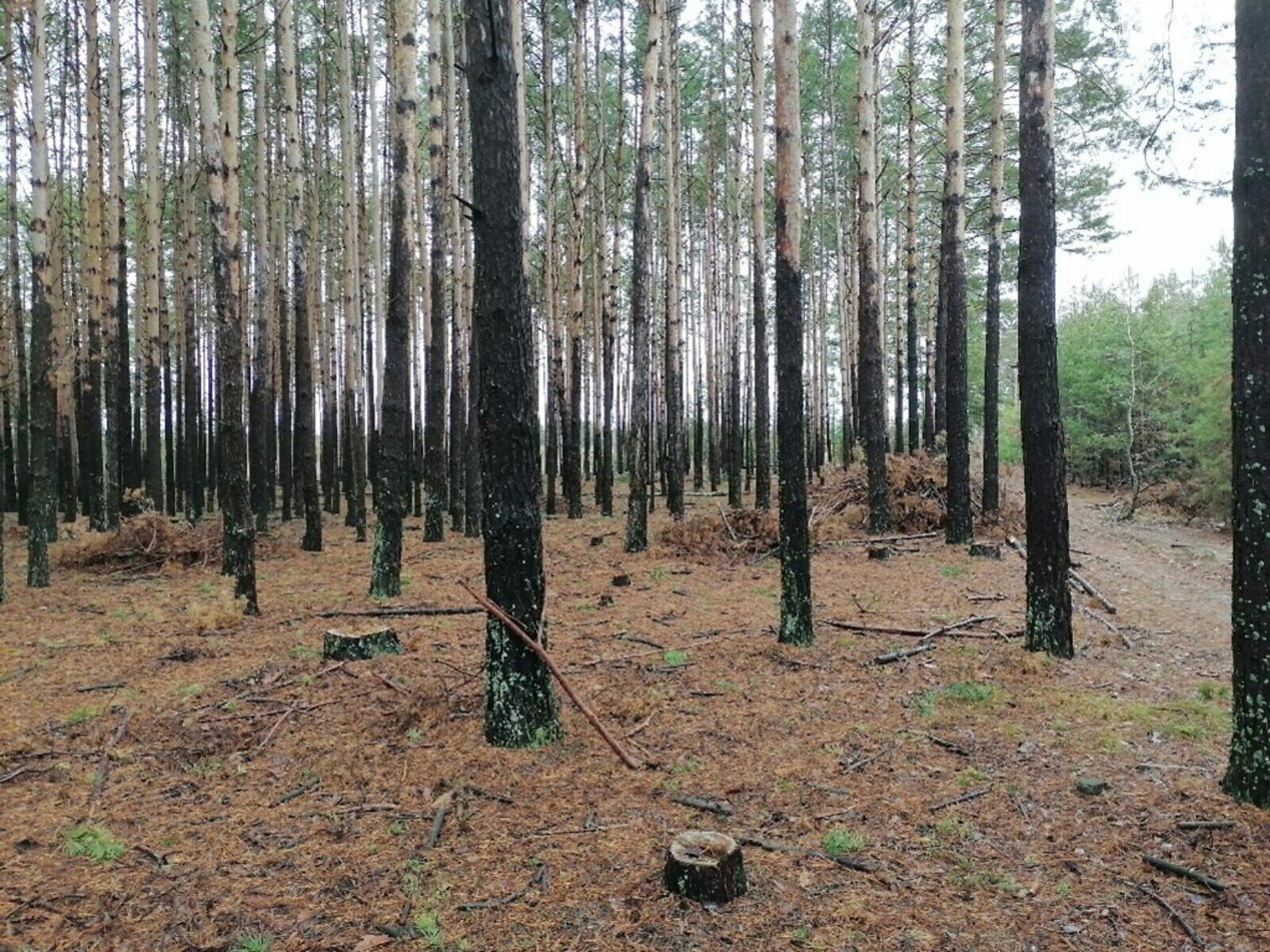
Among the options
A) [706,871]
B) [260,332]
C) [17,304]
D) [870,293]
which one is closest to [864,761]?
[706,871]

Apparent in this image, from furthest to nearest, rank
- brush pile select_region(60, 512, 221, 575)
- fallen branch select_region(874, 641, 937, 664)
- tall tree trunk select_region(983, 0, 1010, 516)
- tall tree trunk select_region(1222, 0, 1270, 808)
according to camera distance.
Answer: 1. tall tree trunk select_region(983, 0, 1010, 516)
2. brush pile select_region(60, 512, 221, 575)
3. fallen branch select_region(874, 641, 937, 664)
4. tall tree trunk select_region(1222, 0, 1270, 808)

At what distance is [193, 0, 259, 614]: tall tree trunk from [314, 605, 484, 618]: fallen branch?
94 cm

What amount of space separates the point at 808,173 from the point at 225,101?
19.9 meters

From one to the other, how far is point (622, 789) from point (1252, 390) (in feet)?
12.1

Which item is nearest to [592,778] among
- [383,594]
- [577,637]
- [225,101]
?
[577,637]

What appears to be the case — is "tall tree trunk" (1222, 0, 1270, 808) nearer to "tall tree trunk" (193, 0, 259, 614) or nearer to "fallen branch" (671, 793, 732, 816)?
"fallen branch" (671, 793, 732, 816)

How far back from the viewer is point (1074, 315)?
94.7ft

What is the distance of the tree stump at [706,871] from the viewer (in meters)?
3.03

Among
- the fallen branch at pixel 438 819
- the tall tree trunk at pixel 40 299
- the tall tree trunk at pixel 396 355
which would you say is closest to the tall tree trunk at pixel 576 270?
the tall tree trunk at pixel 396 355

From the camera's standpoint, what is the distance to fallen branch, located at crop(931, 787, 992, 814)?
387 centimetres

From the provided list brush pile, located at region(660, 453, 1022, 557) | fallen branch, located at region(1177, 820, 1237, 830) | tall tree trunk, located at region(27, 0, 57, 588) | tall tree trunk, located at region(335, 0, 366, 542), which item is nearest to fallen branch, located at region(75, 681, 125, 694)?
tall tree trunk, located at region(27, 0, 57, 588)

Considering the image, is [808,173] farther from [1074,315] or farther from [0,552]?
[0,552]

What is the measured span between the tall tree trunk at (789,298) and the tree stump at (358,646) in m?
3.56

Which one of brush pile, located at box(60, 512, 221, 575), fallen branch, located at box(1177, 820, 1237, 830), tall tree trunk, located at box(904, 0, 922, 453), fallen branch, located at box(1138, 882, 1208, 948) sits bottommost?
fallen branch, located at box(1138, 882, 1208, 948)
